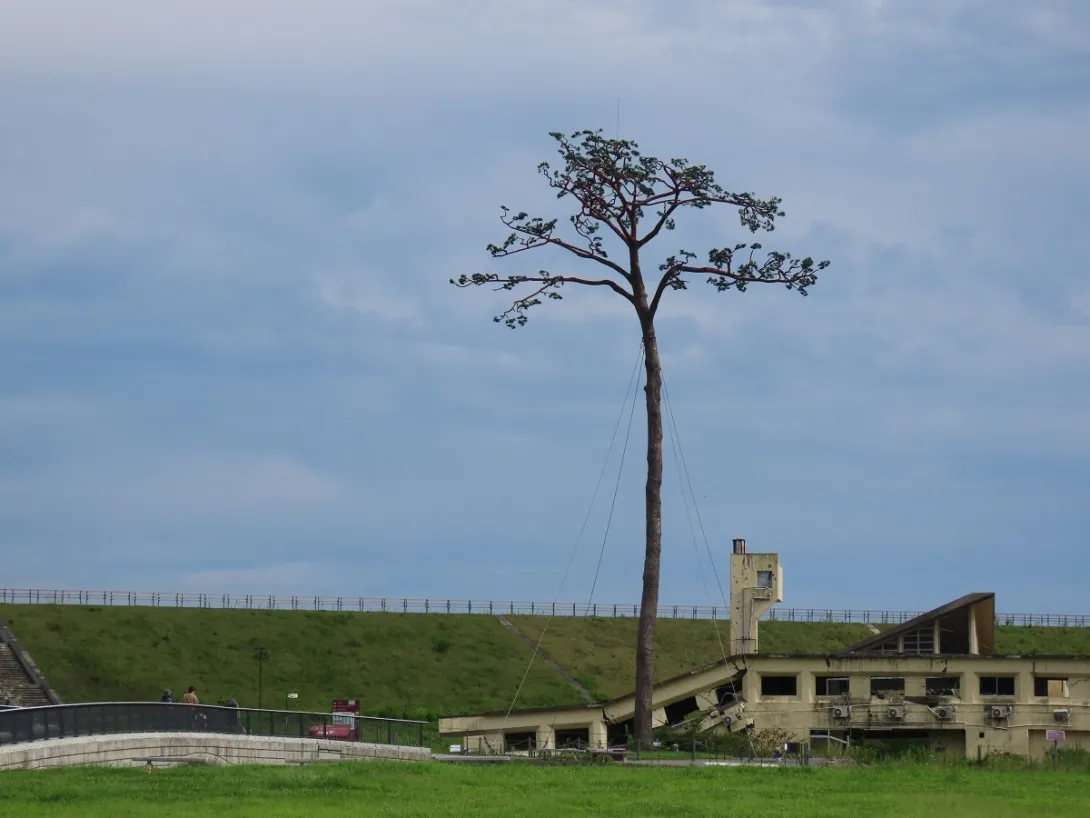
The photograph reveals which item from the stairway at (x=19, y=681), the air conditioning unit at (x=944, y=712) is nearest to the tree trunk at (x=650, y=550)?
the air conditioning unit at (x=944, y=712)

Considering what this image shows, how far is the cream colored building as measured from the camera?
165 ft

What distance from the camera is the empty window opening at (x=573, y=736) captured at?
51959mm

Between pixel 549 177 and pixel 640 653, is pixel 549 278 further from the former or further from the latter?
pixel 640 653

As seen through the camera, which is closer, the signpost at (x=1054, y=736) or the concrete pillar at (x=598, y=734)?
the signpost at (x=1054, y=736)

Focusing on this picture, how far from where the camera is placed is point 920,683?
51031 mm

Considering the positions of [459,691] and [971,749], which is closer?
[971,749]

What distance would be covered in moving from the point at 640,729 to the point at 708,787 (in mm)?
13127

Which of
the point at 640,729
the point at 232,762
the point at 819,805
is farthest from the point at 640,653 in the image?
the point at 819,805

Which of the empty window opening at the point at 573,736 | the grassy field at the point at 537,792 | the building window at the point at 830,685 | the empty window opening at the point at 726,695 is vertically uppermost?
the building window at the point at 830,685

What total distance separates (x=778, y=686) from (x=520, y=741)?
896 cm

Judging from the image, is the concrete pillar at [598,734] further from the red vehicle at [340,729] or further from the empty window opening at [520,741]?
the red vehicle at [340,729]

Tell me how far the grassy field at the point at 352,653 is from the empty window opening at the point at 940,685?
36.2 metres

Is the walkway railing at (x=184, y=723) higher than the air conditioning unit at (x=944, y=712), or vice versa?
the air conditioning unit at (x=944, y=712)

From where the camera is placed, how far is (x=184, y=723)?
41469mm
